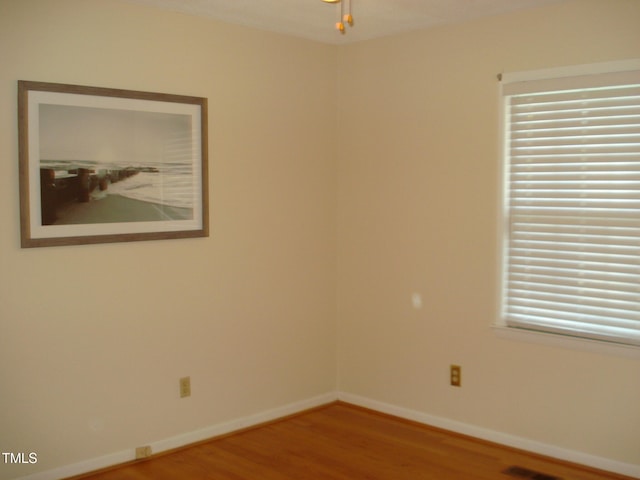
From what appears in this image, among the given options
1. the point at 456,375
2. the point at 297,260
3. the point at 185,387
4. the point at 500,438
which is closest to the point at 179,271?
the point at 185,387

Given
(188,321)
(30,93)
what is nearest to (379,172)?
(188,321)

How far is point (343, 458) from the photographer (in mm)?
3609

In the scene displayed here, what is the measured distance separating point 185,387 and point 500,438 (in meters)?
1.79

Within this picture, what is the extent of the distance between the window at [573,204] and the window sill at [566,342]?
1.3 inches

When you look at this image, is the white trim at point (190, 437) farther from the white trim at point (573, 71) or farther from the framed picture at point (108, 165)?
the white trim at point (573, 71)

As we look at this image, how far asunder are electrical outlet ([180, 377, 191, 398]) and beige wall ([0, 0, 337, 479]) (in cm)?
4

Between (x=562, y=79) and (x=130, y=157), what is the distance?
88.5 inches

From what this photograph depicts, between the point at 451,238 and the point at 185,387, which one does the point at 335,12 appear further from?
the point at 185,387

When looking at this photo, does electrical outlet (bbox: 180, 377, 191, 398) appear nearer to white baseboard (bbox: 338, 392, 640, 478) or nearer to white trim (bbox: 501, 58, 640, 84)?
white baseboard (bbox: 338, 392, 640, 478)

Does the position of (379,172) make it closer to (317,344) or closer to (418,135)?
(418,135)

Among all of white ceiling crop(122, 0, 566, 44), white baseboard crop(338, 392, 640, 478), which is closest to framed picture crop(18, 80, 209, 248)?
white ceiling crop(122, 0, 566, 44)

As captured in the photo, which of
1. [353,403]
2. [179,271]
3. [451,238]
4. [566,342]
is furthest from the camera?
[353,403]

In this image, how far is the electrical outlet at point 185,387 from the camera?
376cm

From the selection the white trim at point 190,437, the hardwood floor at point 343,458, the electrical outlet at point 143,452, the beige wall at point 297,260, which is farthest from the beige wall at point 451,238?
the electrical outlet at point 143,452
